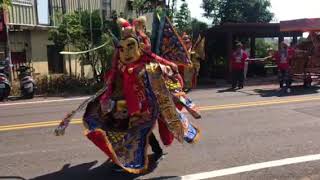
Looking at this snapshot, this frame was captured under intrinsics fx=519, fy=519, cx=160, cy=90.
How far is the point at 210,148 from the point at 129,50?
2467mm

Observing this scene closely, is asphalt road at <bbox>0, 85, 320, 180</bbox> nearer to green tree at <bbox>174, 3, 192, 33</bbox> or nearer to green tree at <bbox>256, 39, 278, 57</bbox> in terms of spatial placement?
green tree at <bbox>174, 3, 192, 33</bbox>

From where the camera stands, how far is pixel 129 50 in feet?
19.4

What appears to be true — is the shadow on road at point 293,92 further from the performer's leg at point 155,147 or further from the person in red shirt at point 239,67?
the performer's leg at point 155,147

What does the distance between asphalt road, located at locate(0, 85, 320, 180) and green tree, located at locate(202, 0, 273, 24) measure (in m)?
29.2

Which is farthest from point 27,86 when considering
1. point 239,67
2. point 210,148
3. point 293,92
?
point 210,148

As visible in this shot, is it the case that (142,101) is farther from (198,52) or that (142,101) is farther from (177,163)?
(198,52)

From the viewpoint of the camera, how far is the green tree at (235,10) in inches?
1603

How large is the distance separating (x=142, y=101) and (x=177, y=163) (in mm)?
1271

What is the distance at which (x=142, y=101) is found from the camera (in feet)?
19.5

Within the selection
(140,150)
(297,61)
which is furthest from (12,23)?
(140,150)

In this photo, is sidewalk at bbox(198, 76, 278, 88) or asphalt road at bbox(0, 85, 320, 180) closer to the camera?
asphalt road at bbox(0, 85, 320, 180)

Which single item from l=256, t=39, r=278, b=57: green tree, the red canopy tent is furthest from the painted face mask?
l=256, t=39, r=278, b=57: green tree

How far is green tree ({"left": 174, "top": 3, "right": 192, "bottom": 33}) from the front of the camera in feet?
76.9

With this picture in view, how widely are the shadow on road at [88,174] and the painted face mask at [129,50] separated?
1.40m
